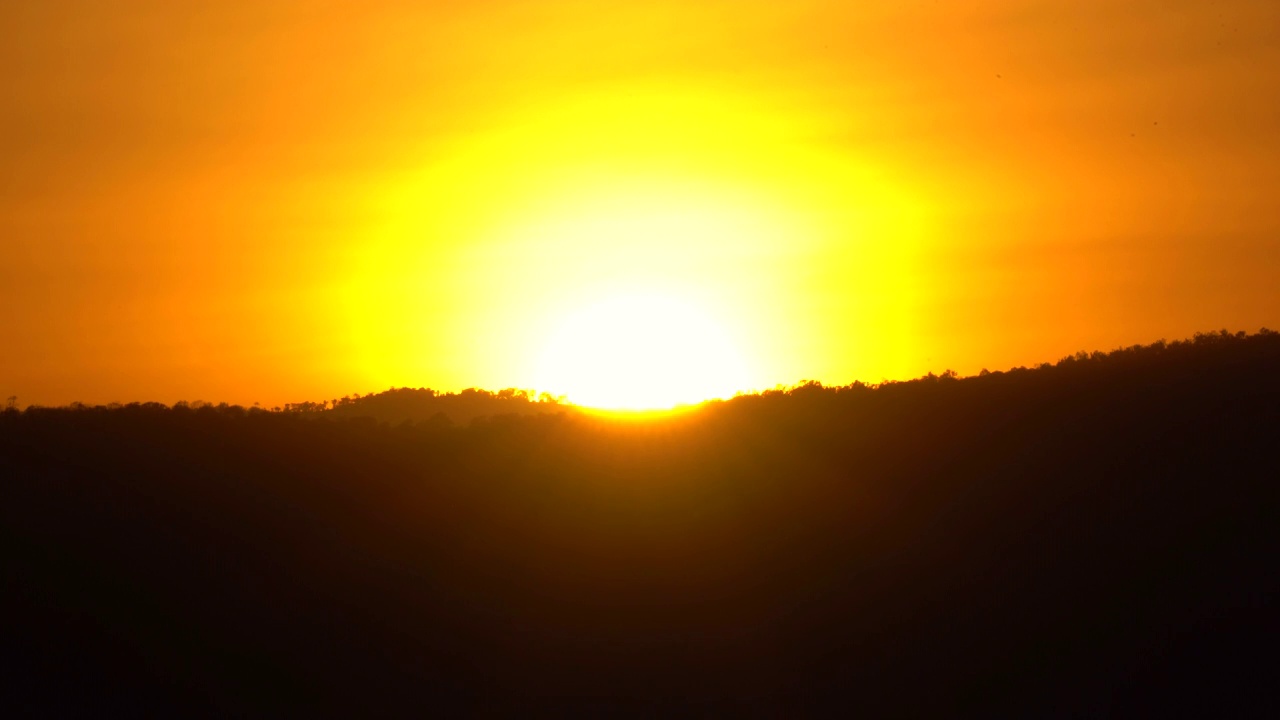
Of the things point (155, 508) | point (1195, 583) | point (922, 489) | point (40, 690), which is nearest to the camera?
point (40, 690)

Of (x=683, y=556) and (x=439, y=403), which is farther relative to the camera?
(x=439, y=403)

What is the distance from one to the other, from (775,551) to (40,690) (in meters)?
13.1

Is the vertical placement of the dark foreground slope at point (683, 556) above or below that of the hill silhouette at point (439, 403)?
below

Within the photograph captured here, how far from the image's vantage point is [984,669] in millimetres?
21969

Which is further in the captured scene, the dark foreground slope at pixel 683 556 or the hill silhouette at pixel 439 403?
the hill silhouette at pixel 439 403

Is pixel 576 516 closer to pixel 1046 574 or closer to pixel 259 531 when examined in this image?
pixel 259 531

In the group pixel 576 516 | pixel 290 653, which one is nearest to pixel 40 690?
pixel 290 653

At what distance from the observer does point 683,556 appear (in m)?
25.3

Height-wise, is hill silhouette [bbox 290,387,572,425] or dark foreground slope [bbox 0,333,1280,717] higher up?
hill silhouette [bbox 290,387,572,425]

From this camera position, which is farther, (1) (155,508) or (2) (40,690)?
(1) (155,508)

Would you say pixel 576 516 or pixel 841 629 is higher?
pixel 576 516

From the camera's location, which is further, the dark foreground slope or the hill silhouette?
the hill silhouette

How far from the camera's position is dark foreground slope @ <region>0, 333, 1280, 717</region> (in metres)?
21.6

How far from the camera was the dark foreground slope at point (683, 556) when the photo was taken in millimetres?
21609
